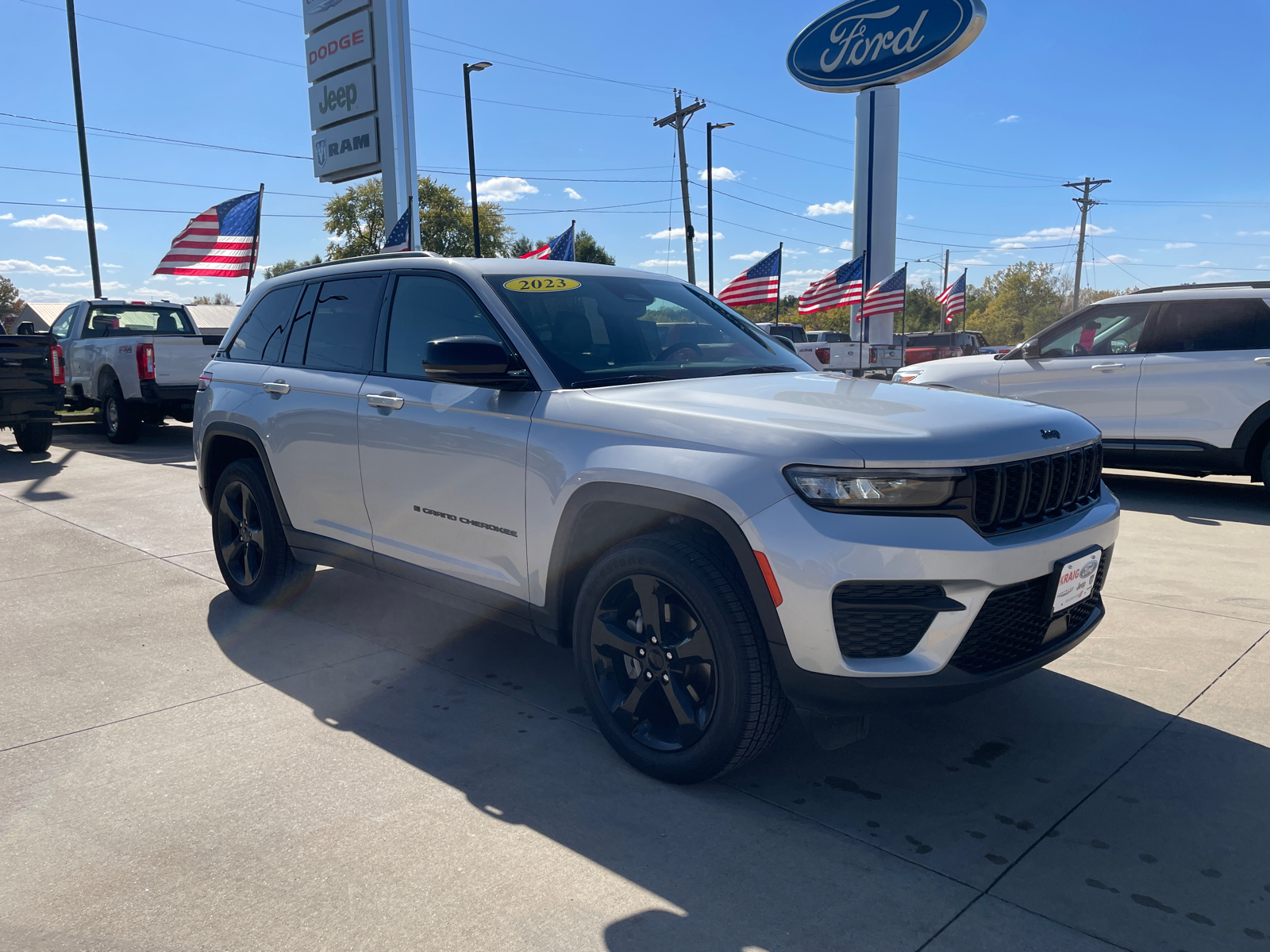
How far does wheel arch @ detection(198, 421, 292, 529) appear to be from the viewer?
4871 mm

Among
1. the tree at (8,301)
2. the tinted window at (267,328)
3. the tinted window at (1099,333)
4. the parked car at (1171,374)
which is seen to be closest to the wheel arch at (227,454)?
the tinted window at (267,328)

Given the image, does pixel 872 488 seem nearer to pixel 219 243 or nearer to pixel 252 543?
pixel 252 543

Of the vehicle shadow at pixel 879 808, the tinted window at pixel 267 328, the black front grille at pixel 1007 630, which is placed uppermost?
the tinted window at pixel 267 328

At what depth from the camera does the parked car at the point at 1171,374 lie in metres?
7.66

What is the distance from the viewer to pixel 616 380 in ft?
11.8

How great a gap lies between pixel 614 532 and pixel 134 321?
48.1 feet

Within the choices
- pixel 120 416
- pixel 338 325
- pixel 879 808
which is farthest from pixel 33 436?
pixel 879 808

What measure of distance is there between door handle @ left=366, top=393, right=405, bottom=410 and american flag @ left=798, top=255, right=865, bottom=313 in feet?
58.5

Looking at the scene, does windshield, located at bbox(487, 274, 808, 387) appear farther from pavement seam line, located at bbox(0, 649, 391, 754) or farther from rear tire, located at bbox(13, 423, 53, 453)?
rear tire, located at bbox(13, 423, 53, 453)

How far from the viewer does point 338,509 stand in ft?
14.5

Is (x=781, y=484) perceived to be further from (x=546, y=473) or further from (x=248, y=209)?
(x=248, y=209)

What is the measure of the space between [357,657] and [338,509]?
0.70 meters

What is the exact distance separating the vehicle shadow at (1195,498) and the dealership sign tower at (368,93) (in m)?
10.8

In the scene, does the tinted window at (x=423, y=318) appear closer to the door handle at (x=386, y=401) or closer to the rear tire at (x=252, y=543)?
the door handle at (x=386, y=401)
